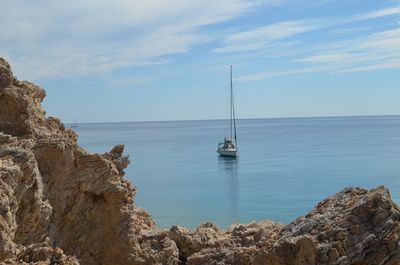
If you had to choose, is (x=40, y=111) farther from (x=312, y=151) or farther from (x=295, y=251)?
(x=312, y=151)

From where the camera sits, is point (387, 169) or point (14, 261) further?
Result: point (387, 169)

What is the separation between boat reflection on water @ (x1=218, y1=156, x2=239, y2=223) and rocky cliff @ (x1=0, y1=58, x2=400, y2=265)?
27.1m

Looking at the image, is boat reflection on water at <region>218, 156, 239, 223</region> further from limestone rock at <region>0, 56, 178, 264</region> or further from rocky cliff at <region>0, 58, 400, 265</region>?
limestone rock at <region>0, 56, 178, 264</region>

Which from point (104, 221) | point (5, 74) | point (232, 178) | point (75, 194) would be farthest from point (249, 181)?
point (5, 74)

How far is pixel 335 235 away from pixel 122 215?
6128 millimetres

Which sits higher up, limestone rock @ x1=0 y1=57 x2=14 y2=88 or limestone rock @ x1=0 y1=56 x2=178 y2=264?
limestone rock @ x1=0 y1=57 x2=14 y2=88

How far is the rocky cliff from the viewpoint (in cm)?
1084

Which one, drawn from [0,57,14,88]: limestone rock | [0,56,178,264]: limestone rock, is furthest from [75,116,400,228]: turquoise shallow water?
[0,57,14,88]: limestone rock

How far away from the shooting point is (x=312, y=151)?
10400cm

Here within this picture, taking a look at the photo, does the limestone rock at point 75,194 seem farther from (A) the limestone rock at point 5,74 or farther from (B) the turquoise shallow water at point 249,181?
(B) the turquoise shallow water at point 249,181

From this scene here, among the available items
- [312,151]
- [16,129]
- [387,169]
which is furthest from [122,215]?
[312,151]

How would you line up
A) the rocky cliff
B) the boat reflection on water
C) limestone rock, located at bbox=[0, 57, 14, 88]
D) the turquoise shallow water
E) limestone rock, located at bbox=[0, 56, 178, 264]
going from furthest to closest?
the boat reflection on water, the turquoise shallow water, limestone rock, located at bbox=[0, 57, 14, 88], limestone rock, located at bbox=[0, 56, 178, 264], the rocky cliff

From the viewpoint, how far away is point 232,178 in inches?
2665

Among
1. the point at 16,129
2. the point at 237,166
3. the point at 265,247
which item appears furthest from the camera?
the point at 237,166
